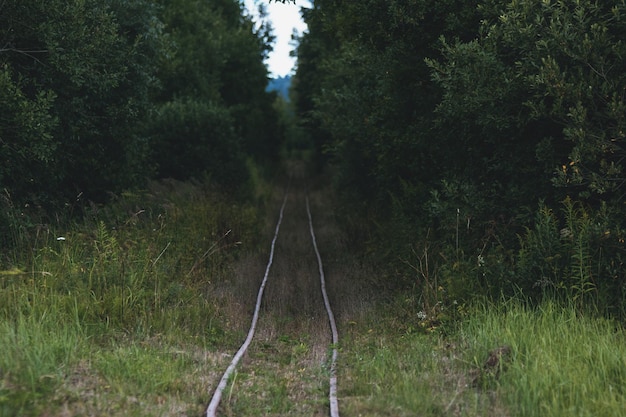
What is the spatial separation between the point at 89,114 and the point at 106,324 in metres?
7.28

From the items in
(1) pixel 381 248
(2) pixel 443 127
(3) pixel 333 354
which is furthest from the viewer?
(1) pixel 381 248

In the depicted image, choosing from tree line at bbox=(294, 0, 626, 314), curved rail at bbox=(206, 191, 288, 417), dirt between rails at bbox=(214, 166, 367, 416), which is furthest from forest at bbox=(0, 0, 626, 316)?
curved rail at bbox=(206, 191, 288, 417)

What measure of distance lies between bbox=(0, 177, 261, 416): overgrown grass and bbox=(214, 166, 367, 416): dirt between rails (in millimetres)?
479

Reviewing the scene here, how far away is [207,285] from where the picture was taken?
1073 cm

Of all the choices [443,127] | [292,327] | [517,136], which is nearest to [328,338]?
[292,327]

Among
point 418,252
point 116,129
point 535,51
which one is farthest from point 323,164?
point 535,51

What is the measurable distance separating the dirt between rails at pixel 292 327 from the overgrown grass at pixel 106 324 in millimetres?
479

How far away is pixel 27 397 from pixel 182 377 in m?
1.66

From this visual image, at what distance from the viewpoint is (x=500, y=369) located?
604cm

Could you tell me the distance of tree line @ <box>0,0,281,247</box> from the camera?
9984 mm

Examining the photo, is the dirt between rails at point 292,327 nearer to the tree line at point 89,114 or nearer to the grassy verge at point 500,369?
the grassy verge at point 500,369

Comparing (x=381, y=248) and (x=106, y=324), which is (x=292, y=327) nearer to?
(x=106, y=324)

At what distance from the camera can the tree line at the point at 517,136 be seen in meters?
7.50

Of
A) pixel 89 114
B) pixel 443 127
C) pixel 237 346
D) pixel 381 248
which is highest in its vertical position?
pixel 89 114
